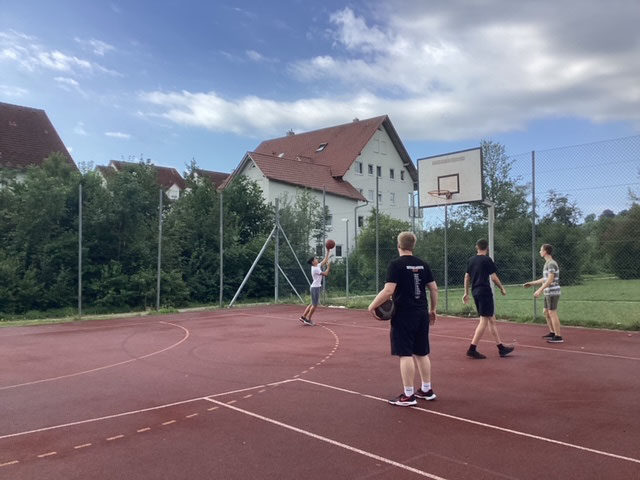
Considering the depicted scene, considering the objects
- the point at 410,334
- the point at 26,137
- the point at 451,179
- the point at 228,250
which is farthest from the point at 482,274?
the point at 26,137

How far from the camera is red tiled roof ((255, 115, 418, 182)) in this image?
42.2m

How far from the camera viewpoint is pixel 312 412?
5691 mm

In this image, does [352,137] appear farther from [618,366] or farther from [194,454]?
[194,454]

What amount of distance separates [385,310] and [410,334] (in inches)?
15.0

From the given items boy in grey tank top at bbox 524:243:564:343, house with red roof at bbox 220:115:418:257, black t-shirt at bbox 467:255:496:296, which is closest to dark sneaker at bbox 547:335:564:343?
boy in grey tank top at bbox 524:243:564:343

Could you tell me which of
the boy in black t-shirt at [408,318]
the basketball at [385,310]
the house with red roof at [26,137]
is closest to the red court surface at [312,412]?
the boy in black t-shirt at [408,318]

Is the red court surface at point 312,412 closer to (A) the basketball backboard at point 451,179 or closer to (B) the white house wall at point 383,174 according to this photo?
(A) the basketball backboard at point 451,179

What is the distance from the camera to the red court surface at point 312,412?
4.26 metres

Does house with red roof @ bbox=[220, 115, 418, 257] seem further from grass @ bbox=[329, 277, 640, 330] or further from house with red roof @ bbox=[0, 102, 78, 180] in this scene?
grass @ bbox=[329, 277, 640, 330]

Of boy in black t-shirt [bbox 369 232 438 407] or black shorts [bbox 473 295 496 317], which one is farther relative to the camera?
black shorts [bbox 473 295 496 317]

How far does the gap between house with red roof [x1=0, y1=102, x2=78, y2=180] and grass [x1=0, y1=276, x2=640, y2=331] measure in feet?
52.1

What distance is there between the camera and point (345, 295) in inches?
783

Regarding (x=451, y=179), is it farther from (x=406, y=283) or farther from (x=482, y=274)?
(x=406, y=283)

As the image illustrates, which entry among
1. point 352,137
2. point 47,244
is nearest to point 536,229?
point 47,244
